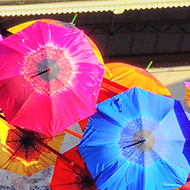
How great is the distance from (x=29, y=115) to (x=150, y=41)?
3124 millimetres

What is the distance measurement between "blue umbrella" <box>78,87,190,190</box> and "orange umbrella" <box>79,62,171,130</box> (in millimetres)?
669

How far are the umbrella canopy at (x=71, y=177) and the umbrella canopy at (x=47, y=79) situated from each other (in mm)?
993

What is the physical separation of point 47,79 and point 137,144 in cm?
130

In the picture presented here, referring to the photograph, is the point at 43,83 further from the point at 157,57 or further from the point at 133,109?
the point at 157,57

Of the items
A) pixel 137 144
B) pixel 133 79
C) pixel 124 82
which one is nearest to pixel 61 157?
pixel 137 144

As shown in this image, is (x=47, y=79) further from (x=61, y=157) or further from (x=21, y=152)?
(x=21, y=152)

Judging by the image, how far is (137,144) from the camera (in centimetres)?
400

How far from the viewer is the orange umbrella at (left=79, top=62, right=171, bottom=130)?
5004 millimetres

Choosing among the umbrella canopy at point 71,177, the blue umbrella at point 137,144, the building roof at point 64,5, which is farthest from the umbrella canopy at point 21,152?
the building roof at point 64,5

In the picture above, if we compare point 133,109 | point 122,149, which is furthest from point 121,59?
point 122,149

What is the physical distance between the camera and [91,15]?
219 inches

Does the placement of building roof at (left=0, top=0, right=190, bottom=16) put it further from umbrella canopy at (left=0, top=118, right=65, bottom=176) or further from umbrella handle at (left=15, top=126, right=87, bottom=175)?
umbrella canopy at (left=0, top=118, right=65, bottom=176)

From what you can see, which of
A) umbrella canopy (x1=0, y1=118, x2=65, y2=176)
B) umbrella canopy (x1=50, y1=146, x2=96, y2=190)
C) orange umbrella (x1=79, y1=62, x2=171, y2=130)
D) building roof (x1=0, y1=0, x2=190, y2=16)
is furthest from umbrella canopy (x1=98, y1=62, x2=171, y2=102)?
umbrella canopy (x1=0, y1=118, x2=65, y2=176)

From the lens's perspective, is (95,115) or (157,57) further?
(157,57)
